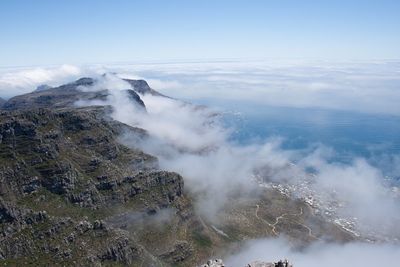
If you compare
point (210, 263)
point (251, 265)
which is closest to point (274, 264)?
point (251, 265)

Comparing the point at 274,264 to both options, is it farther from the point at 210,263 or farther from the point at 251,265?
the point at 210,263
